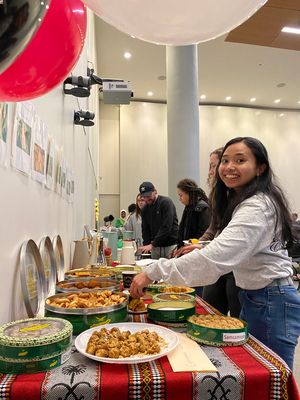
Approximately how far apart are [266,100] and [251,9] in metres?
11.3

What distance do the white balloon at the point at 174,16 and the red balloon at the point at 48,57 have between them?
81 millimetres

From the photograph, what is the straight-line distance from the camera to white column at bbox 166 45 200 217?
5.16 metres

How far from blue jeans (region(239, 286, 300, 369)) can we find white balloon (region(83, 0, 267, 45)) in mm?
937

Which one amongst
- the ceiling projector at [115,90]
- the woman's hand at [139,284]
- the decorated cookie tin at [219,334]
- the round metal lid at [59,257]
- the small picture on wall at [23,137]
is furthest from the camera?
the ceiling projector at [115,90]

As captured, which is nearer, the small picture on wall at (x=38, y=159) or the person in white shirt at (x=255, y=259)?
the person in white shirt at (x=255, y=259)

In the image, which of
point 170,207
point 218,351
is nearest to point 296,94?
point 170,207

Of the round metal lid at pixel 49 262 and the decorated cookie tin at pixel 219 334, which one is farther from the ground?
the round metal lid at pixel 49 262

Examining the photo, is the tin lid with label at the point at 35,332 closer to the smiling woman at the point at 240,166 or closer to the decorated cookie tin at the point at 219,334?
the decorated cookie tin at the point at 219,334

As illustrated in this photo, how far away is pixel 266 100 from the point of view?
11.1 meters

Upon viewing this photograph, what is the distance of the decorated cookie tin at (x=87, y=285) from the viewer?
134 centimetres

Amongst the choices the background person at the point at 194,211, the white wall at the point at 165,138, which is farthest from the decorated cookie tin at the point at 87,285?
the white wall at the point at 165,138

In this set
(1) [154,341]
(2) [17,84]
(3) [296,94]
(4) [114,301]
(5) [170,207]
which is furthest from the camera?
(3) [296,94]

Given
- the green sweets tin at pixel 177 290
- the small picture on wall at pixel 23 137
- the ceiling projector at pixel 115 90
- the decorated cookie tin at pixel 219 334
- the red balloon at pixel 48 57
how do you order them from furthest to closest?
the ceiling projector at pixel 115 90
the green sweets tin at pixel 177 290
the small picture on wall at pixel 23 137
the decorated cookie tin at pixel 219 334
the red balloon at pixel 48 57

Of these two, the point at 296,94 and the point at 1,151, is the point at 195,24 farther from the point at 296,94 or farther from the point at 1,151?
the point at 296,94
